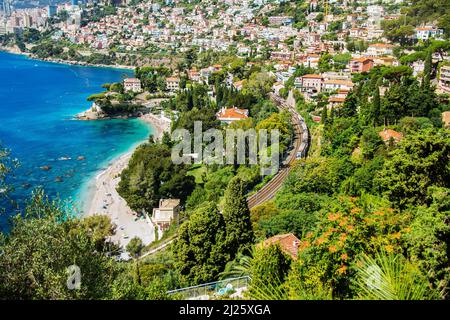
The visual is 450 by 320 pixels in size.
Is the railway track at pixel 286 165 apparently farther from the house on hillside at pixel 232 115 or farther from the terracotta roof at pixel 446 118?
the terracotta roof at pixel 446 118

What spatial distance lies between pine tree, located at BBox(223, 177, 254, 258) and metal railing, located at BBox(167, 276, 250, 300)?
93.5 inches

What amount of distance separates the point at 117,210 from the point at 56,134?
12.5 m

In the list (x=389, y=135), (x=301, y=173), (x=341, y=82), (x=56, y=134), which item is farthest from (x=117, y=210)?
(x=341, y=82)

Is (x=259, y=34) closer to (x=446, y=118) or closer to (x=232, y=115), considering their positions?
(x=232, y=115)

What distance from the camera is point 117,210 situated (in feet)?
52.8

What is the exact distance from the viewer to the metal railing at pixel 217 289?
507 centimetres

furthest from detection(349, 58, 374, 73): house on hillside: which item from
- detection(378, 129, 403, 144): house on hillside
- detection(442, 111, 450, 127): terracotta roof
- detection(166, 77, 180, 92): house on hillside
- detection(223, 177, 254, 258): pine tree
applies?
detection(223, 177, 254, 258): pine tree

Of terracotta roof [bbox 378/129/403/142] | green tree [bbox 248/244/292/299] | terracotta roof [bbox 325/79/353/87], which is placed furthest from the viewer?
terracotta roof [bbox 325/79/353/87]

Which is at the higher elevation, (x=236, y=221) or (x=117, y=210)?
(x=236, y=221)

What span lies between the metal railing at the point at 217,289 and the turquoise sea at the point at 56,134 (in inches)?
363

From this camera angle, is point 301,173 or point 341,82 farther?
point 341,82

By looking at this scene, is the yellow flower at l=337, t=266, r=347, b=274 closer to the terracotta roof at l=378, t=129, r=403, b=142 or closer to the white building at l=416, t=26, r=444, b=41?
the terracotta roof at l=378, t=129, r=403, b=142

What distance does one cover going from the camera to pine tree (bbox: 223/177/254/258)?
8.25 metres

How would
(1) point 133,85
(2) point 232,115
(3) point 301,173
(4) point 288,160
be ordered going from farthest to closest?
(1) point 133,85 → (2) point 232,115 → (4) point 288,160 → (3) point 301,173
